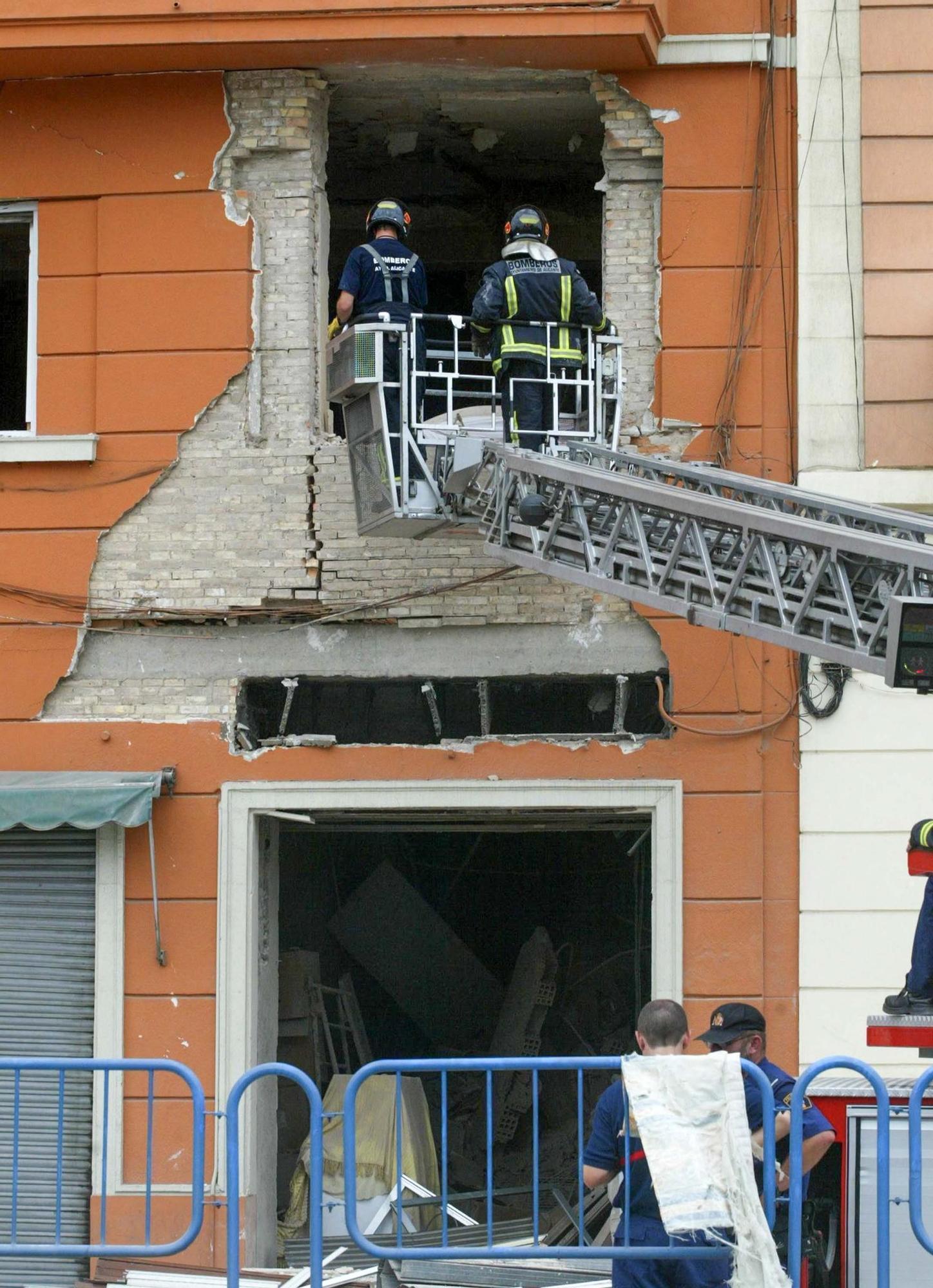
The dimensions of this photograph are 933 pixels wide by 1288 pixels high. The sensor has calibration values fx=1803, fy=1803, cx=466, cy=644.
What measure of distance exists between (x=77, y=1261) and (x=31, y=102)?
659cm

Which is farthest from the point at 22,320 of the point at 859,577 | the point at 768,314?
the point at 859,577

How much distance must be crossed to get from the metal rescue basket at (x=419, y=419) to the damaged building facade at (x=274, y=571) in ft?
2.22

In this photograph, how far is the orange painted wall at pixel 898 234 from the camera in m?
9.91

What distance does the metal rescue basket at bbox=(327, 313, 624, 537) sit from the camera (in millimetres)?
9164

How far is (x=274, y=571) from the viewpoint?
1027 centimetres

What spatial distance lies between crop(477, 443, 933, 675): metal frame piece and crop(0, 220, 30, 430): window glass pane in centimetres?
567

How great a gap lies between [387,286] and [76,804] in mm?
3226

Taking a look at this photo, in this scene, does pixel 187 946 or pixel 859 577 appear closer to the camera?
pixel 859 577

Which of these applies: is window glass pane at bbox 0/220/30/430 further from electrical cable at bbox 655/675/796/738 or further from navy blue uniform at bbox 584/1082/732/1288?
navy blue uniform at bbox 584/1082/732/1288

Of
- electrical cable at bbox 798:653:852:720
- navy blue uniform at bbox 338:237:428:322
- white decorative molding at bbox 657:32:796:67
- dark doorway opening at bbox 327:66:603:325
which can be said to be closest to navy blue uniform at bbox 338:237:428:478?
navy blue uniform at bbox 338:237:428:322

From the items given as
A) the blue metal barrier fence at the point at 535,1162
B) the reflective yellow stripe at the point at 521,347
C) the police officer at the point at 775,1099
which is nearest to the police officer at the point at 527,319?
the reflective yellow stripe at the point at 521,347

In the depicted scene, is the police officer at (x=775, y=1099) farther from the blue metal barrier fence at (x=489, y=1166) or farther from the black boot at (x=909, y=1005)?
the black boot at (x=909, y=1005)

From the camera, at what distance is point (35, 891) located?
33.5 feet

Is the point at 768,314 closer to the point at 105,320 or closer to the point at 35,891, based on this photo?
the point at 105,320
